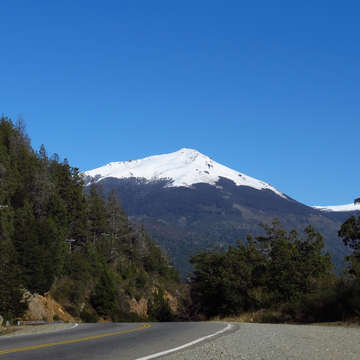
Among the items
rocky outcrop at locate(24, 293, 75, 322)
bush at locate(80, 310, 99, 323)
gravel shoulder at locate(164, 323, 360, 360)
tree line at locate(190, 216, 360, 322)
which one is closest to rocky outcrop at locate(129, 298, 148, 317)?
bush at locate(80, 310, 99, 323)

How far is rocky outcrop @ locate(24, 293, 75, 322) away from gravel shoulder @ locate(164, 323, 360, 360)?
39.5 metres

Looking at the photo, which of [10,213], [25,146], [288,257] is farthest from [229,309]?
[25,146]

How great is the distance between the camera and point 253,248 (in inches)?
2058

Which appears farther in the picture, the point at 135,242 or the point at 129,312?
the point at 135,242

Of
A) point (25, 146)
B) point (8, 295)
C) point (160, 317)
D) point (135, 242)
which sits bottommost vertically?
point (160, 317)

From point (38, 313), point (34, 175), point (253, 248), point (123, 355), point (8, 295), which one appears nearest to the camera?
point (123, 355)

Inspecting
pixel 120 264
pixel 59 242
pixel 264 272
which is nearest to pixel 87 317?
pixel 59 242

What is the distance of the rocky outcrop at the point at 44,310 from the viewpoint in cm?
5697

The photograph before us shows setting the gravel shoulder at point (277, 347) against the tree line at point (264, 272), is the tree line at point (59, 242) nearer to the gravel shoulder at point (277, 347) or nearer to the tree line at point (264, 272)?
the tree line at point (264, 272)

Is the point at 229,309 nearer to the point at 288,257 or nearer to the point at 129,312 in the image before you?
the point at 288,257

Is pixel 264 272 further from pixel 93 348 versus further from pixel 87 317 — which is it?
pixel 93 348

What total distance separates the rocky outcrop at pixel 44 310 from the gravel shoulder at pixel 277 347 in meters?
39.5

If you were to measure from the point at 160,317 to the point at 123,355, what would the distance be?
71.8 m

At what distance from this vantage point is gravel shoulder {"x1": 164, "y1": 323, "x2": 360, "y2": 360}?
11258 millimetres
